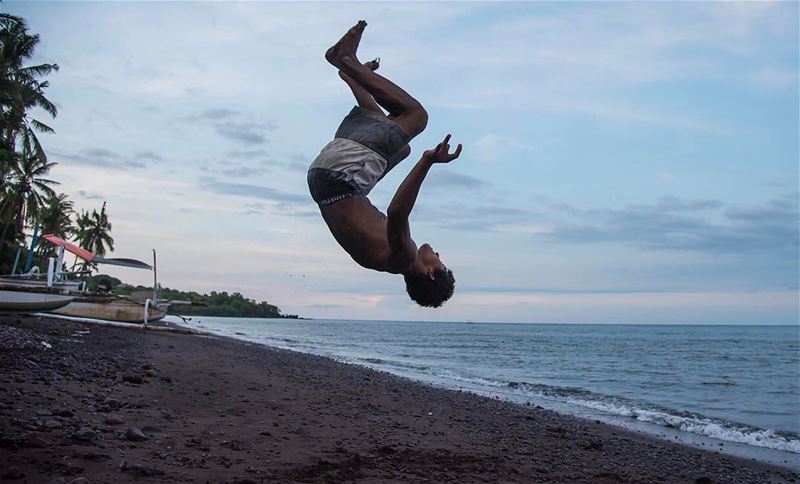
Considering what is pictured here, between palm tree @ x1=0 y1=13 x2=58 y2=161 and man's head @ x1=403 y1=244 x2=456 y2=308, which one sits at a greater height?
palm tree @ x1=0 y1=13 x2=58 y2=161

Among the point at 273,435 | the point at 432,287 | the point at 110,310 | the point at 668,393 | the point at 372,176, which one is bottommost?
the point at 668,393

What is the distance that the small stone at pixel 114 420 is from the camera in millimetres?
6973

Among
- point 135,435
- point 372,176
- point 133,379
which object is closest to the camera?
point 372,176

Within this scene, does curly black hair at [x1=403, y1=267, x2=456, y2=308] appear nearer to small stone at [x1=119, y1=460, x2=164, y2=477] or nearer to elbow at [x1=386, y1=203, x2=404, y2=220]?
elbow at [x1=386, y1=203, x2=404, y2=220]

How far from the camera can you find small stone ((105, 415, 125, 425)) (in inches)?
275

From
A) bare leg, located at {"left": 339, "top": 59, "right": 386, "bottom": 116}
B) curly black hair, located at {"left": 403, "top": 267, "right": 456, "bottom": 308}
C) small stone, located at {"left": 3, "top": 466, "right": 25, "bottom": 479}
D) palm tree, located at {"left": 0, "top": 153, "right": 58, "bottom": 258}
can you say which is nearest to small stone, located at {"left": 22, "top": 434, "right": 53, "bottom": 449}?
small stone, located at {"left": 3, "top": 466, "right": 25, "bottom": 479}

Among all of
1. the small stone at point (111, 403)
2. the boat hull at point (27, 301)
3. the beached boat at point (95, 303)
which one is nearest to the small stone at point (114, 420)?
the small stone at point (111, 403)

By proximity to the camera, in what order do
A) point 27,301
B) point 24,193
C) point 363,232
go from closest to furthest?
point 363,232
point 27,301
point 24,193

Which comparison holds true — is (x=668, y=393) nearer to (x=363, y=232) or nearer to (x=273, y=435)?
(x=273, y=435)

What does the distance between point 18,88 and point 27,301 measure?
1110 cm

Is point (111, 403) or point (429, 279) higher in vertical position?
point (429, 279)

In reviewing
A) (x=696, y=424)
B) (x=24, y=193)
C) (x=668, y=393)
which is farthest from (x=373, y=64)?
(x=24, y=193)

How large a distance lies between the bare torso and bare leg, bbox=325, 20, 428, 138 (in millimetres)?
655

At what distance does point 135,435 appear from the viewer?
6.48 metres
